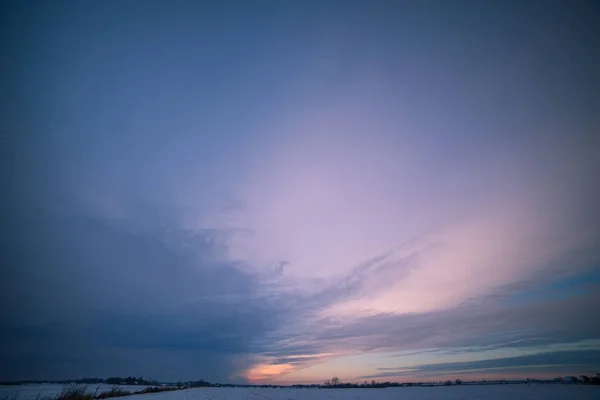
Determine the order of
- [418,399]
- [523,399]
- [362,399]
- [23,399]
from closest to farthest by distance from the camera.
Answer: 1. [23,399]
2. [523,399]
3. [418,399]
4. [362,399]

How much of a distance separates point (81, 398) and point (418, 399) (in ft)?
101

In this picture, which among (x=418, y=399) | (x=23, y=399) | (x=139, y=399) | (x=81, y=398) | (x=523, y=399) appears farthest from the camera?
(x=418, y=399)

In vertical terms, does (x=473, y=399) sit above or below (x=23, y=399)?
below

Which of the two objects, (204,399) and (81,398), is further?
(204,399)

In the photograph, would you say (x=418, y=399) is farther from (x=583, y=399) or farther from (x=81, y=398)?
(x=81, y=398)

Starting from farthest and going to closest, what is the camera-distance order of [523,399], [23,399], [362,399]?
1. [362,399]
2. [523,399]
3. [23,399]

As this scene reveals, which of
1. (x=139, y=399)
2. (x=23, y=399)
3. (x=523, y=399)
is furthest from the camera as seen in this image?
(x=523, y=399)

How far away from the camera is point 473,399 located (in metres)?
28.1

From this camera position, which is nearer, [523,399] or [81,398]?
[81,398]

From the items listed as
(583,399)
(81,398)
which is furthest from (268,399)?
(583,399)

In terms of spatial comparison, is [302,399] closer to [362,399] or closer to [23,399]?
[362,399]

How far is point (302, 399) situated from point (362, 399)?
7237mm

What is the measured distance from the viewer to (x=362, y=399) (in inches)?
1339

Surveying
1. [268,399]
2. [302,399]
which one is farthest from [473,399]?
[268,399]
